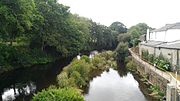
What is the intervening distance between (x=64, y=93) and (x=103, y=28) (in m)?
93.4

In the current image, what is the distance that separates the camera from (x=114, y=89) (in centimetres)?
3288

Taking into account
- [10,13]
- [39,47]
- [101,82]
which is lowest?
[101,82]

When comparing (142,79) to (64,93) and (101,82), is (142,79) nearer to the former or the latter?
(101,82)

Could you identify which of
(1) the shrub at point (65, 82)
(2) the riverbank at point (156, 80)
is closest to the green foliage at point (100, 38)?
(2) the riverbank at point (156, 80)

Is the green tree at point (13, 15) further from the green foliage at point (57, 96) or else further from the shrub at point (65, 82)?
the green foliage at point (57, 96)

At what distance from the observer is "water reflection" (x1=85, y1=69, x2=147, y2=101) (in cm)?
2861

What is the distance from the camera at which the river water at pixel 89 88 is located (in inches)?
1131

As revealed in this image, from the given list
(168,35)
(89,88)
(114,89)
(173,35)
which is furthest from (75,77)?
(168,35)

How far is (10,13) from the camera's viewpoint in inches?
1575

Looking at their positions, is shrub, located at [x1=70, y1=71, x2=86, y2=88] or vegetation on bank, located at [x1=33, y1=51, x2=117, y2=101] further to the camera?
shrub, located at [x1=70, y1=71, x2=86, y2=88]

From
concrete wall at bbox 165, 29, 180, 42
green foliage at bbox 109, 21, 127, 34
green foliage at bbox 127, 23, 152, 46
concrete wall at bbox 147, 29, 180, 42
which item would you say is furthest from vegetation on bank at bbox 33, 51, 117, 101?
green foliage at bbox 109, 21, 127, 34

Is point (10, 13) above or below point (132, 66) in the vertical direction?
above

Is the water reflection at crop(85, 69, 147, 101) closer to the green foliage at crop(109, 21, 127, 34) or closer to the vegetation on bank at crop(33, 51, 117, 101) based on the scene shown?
the vegetation on bank at crop(33, 51, 117, 101)

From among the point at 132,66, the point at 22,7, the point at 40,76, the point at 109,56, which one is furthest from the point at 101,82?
the point at 109,56
